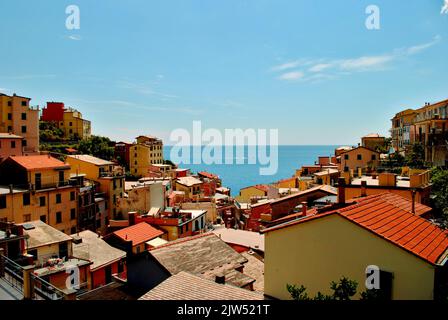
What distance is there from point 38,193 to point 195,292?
Answer: 25664 millimetres

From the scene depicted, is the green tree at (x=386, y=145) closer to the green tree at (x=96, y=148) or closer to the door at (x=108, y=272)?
the green tree at (x=96, y=148)

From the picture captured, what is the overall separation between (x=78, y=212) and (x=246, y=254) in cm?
2073

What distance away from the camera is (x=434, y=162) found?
41406 mm

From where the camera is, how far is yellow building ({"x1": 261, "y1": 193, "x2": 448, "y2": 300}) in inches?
333

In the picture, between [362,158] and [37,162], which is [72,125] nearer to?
[37,162]

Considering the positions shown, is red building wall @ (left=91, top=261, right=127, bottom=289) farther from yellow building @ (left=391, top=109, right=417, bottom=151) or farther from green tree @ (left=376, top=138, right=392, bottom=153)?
green tree @ (left=376, top=138, right=392, bottom=153)

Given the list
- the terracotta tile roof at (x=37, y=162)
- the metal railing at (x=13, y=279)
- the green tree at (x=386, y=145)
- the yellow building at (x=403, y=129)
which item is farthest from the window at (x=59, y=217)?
the green tree at (x=386, y=145)

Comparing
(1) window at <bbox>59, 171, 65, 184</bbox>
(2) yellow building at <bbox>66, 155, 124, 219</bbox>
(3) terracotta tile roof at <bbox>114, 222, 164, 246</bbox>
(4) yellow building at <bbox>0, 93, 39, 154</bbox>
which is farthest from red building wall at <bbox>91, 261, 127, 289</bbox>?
(4) yellow building at <bbox>0, 93, 39, 154</bbox>

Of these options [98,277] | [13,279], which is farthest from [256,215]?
[13,279]

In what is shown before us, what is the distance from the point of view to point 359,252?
29.8 ft

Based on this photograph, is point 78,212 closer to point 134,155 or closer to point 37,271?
point 37,271

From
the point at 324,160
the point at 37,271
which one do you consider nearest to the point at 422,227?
the point at 37,271

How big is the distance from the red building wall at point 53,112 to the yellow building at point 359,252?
76.0 m

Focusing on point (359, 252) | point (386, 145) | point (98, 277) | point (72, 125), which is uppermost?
point (72, 125)
